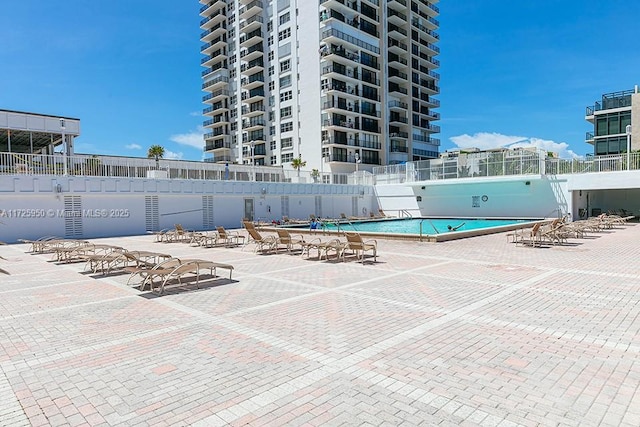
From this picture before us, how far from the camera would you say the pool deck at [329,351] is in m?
3.63

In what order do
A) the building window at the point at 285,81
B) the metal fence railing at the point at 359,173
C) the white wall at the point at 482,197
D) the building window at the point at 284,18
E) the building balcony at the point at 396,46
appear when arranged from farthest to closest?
1. the building balcony at the point at 396,46
2. the building window at the point at 285,81
3. the building window at the point at 284,18
4. the white wall at the point at 482,197
5. the metal fence railing at the point at 359,173

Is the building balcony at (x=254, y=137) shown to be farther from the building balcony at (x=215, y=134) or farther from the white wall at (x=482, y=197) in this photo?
the white wall at (x=482, y=197)

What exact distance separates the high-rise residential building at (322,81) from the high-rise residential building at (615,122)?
22.5 m

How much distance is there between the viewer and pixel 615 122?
168 feet

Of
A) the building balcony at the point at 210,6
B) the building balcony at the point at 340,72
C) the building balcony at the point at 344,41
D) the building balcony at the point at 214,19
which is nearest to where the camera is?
the building balcony at the point at 344,41

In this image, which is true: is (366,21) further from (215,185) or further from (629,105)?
(215,185)

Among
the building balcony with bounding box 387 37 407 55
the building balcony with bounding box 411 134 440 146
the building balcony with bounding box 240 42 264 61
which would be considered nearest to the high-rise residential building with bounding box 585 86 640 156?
the building balcony with bounding box 411 134 440 146

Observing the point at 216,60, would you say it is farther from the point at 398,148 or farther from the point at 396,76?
the point at 398,148

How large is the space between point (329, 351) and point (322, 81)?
51732 millimetres

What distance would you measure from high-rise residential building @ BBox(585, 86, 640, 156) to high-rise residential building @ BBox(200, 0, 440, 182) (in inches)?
885

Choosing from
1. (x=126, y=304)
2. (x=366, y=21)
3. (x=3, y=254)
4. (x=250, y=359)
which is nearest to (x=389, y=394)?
(x=250, y=359)

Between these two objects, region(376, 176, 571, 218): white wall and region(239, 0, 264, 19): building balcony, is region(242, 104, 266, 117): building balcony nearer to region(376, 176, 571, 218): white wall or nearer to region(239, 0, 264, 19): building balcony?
region(239, 0, 264, 19): building balcony

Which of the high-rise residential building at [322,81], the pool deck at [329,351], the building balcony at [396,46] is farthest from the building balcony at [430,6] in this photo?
the pool deck at [329,351]

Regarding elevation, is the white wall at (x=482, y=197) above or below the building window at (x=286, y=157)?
below
